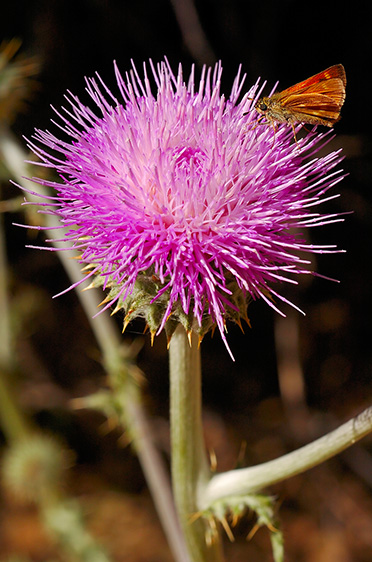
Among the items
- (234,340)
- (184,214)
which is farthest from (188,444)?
(234,340)

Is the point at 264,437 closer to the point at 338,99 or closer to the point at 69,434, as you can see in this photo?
the point at 69,434

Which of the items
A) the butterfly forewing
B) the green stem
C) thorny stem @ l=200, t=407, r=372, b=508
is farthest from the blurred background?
the butterfly forewing

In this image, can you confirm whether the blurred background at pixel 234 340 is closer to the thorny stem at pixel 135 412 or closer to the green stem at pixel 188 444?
the thorny stem at pixel 135 412

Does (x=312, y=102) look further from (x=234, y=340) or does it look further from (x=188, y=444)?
(x=234, y=340)

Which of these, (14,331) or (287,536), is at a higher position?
(14,331)

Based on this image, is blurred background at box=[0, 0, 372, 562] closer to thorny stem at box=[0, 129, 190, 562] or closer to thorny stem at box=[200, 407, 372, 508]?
thorny stem at box=[0, 129, 190, 562]

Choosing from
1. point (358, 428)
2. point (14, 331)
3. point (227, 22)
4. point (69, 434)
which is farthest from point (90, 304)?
point (227, 22)
